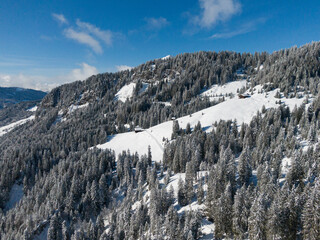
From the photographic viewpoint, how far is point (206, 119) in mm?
129875

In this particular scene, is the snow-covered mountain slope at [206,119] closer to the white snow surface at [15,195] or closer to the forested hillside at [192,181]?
the forested hillside at [192,181]

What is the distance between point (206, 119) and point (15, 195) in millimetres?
137925

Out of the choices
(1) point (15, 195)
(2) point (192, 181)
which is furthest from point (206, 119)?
(1) point (15, 195)

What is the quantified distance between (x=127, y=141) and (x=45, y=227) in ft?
244

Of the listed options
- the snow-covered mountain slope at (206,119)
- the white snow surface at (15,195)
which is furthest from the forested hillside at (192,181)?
the snow-covered mountain slope at (206,119)

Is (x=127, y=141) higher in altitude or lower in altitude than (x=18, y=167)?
higher

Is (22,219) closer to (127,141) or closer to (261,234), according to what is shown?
(127,141)

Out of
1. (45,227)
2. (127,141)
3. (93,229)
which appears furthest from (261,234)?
(127,141)

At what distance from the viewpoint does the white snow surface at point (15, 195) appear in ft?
332

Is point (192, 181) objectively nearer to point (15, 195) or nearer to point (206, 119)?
point (206, 119)

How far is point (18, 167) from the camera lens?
379ft

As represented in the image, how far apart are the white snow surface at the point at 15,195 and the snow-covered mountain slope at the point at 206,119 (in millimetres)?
57557

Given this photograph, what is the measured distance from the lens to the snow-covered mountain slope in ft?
393

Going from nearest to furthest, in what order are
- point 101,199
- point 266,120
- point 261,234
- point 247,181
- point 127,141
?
point 261,234
point 247,181
point 101,199
point 266,120
point 127,141
